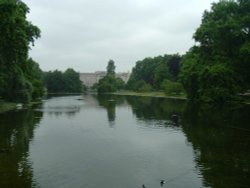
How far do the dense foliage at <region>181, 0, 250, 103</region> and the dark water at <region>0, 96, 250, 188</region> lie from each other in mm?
29694

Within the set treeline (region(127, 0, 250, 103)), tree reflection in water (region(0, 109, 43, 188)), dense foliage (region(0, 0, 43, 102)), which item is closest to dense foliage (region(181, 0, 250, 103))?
treeline (region(127, 0, 250, 103))

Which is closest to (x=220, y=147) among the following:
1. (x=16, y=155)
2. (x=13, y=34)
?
(x=16, y=155)

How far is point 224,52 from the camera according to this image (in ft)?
244

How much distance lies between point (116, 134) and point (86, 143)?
5.46 metres

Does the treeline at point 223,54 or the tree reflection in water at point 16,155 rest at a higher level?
the treeline at point 223,54

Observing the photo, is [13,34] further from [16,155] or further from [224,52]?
[224,52]

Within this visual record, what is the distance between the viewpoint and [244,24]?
68.5m

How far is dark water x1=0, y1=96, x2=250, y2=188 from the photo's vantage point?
1925 centimetres

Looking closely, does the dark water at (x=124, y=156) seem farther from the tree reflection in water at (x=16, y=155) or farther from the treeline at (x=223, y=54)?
the treeline at (x=223, y=54)

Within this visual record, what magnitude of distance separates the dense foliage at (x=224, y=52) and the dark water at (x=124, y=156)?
2969 cm

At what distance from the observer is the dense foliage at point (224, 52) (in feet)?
226

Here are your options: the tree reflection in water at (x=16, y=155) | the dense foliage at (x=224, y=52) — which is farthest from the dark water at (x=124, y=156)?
the dense foliage at (x=224, y=52)

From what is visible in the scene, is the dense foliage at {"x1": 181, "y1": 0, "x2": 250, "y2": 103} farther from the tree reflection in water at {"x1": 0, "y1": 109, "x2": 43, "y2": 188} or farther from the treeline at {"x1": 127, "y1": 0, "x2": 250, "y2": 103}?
the tree reflection in water at {"x1": 0, "y1": 109, "x2": 43, "y2": 188}

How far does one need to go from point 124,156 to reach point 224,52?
5376cm
